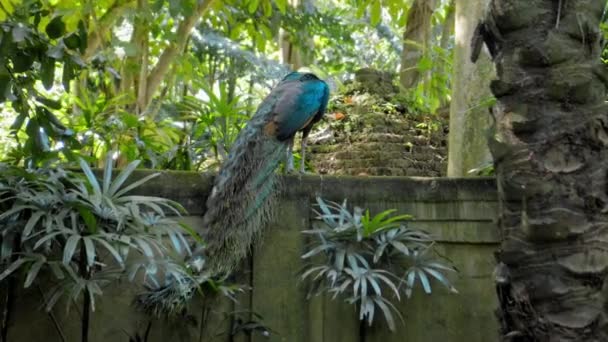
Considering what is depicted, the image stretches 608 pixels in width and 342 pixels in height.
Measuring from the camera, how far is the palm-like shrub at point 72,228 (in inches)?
110

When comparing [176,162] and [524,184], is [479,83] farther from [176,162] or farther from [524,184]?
[524,184]

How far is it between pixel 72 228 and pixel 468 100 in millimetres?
2542

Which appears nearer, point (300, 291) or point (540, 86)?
point (540, 86)

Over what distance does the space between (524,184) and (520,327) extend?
0.43 m

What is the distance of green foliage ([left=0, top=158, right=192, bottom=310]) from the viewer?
279cm

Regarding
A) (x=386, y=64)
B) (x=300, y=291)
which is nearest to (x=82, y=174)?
(x=300, y=291)

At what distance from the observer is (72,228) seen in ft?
9.33

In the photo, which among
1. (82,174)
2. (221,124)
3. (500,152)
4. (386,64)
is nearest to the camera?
(500,152)

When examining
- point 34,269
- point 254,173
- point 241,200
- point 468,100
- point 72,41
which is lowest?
point 34,269

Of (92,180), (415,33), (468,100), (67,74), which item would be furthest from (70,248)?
(415,33)

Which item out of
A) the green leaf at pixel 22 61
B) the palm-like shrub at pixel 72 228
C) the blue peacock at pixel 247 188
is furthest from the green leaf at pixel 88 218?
the green leaf at pixel 22 61

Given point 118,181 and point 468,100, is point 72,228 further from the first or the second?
point 468,100

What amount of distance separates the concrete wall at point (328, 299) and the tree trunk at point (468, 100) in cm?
44

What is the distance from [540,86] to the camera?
2123 millimetres
